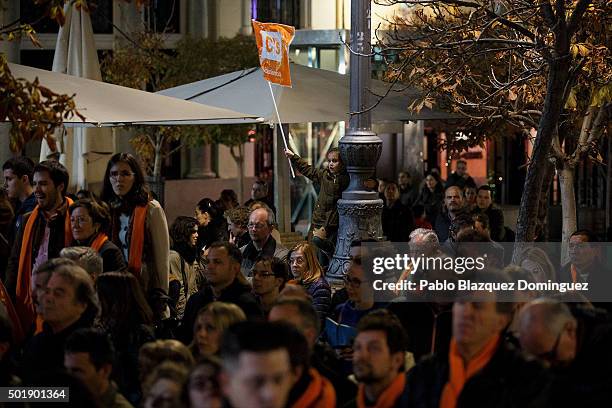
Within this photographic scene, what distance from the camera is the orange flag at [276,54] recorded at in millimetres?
13411

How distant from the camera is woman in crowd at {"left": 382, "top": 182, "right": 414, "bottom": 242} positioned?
647 inches

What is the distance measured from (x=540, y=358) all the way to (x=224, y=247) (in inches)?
124

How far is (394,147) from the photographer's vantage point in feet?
105

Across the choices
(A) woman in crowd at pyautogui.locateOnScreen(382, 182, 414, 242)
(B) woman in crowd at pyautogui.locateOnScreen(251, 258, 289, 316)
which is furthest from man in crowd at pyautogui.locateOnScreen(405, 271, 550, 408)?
(A) woman in crowd at pyautogui.locateOnScreen(382, 182, 414, 242)

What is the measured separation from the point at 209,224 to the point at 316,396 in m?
8.21

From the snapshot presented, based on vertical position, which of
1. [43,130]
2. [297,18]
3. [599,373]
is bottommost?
[599,373]

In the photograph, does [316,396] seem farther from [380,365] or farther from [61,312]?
[61,312]

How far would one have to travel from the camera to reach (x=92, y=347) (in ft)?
21.8

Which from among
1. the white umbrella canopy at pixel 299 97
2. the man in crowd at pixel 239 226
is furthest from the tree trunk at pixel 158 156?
the man in crowd at pixel 239 226

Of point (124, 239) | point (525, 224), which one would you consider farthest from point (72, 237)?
point (525, 224)

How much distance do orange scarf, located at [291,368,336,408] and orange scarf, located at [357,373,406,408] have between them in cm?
21

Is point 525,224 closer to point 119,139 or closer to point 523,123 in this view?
point 523,123

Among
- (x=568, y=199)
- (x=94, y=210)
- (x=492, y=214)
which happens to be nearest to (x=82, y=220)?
(x=94, y=210)

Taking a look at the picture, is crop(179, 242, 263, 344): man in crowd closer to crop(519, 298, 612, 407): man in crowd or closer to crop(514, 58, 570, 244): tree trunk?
crop(519, 298, 612, 407): man in crowd
